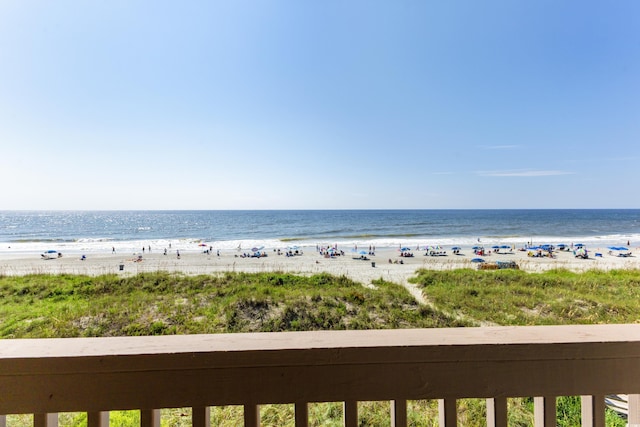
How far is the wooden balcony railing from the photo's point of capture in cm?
38

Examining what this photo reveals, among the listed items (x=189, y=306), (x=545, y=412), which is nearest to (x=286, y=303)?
(x=189, y=306)

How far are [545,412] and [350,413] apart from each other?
278 mm

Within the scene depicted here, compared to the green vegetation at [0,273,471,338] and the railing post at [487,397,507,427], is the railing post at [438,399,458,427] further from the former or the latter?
the green vegetation at [0,273,471,338]

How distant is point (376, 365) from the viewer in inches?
15.8

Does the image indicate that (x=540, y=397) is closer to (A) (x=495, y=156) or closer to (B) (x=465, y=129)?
(B) (x=465, y=129)

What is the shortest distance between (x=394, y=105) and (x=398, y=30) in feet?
2.13

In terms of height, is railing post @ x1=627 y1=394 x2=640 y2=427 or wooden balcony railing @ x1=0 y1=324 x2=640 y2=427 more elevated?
wooden balcony railing @ x1=0 y1=324 x2=640 y2=427

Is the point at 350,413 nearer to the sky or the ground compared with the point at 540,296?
nearer to the sky

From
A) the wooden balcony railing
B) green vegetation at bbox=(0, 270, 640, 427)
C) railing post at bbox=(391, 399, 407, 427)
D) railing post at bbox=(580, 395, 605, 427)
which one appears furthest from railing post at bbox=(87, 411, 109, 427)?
green vegetation at bbox=(0, 270, 640, 427)

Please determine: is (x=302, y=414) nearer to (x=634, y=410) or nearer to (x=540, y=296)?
(x=634, y=410)

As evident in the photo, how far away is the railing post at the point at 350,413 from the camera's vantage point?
16.1 inches

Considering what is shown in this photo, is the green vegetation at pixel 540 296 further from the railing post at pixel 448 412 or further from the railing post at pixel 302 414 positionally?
the railing post at pixel 302 414

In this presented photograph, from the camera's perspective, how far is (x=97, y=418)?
1.29 ft

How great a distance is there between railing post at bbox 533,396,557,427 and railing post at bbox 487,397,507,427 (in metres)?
0.05
